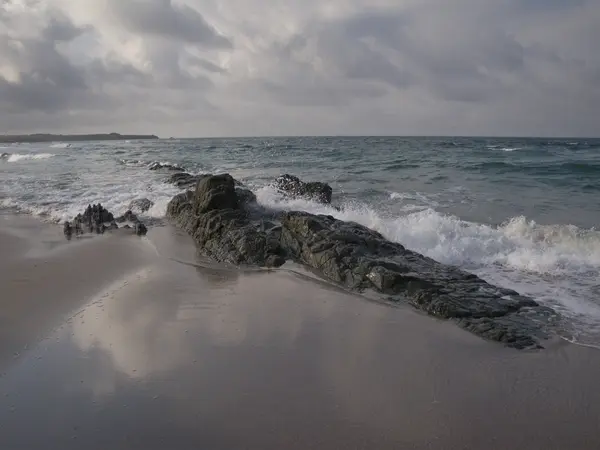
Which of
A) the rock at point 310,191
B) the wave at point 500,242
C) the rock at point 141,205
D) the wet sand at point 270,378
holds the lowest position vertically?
the wet sand at point 270,378

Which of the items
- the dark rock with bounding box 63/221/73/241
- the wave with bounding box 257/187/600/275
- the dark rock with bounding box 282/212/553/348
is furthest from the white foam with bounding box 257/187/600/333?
the dark rock with bounding box 63/221/73/241

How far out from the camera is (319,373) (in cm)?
432

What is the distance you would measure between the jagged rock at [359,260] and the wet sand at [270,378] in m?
0.40

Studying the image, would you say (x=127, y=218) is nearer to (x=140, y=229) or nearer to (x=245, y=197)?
(x=140, y=229)

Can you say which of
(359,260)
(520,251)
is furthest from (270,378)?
(520,251)

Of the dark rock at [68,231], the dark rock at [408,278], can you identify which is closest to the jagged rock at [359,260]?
the dark rock at [408,278]

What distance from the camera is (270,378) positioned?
4246 millimetres

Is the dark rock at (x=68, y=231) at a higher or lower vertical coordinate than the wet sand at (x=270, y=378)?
higher

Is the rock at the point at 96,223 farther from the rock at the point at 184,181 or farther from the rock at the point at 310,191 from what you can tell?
the rock at the point at 184,181

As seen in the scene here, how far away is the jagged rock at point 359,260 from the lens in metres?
5.66

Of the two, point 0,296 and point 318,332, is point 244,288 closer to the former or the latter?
point 318,332

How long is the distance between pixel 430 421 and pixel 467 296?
2863 millimetres

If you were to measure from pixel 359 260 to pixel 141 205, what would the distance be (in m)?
8.65

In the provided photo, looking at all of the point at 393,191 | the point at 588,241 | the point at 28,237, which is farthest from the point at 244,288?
the point at 393,191
